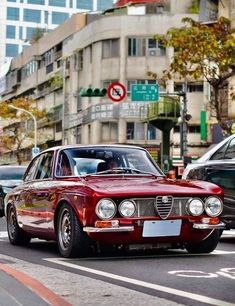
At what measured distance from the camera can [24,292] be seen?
23.1ft

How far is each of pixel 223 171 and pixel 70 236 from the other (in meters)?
2.99

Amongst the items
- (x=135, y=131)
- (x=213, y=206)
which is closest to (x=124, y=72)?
(x=135, y=131)

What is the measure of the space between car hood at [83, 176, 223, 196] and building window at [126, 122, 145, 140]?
43.2 metres

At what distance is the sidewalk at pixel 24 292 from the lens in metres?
6.53

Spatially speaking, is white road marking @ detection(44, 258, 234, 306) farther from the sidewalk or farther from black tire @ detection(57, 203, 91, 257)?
the sidewalk

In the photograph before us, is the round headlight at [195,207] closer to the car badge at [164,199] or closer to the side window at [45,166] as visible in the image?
the car badge at [164,199]

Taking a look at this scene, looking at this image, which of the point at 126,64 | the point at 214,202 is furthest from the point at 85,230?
the point at 126,64

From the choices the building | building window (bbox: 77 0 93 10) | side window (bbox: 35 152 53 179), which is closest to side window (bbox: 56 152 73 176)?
side window (bbox: 35 152 53 179)

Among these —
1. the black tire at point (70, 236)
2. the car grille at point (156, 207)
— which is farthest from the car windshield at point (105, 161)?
the car grille at point (156, 207)

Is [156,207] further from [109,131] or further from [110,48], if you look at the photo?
[110,48]

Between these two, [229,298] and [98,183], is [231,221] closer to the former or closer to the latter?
[98,183]

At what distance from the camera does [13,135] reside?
70750 millimetres

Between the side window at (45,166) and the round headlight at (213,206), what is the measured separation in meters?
2.41

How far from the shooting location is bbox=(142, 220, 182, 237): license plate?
9312 millimetres
